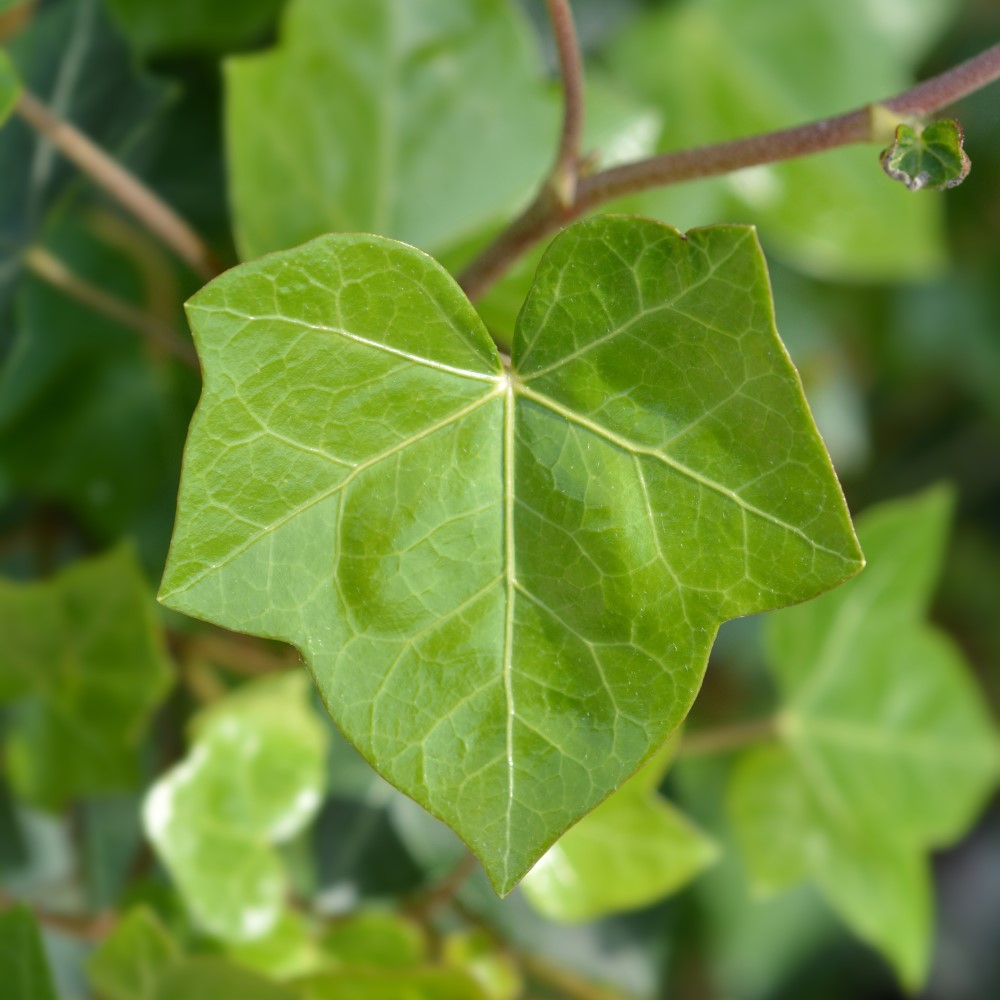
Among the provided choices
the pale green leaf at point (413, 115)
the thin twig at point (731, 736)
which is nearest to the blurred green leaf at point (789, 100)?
the pale green leaf at point (413, 115)


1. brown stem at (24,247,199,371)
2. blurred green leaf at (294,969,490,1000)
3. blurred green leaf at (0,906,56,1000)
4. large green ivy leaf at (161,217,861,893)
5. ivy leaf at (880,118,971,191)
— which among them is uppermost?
ivy leaf at (880,118,971,191)

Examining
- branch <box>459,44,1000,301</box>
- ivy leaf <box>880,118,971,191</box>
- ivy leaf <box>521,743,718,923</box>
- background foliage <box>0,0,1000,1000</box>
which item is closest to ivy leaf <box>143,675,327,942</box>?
background foliage <box>0,0,1000,1000</box>

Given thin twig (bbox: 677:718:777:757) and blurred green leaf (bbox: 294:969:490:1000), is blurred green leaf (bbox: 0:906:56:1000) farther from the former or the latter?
thin twig (bbox: 677:718:777:757)

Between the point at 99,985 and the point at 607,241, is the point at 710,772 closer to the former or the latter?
the point at 99,985

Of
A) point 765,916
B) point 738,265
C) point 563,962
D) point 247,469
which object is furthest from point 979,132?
point 765,916

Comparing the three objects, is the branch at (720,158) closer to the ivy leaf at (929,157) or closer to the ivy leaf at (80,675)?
the ivy leaf at (929,157)

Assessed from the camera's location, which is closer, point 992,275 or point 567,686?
point 567,686
